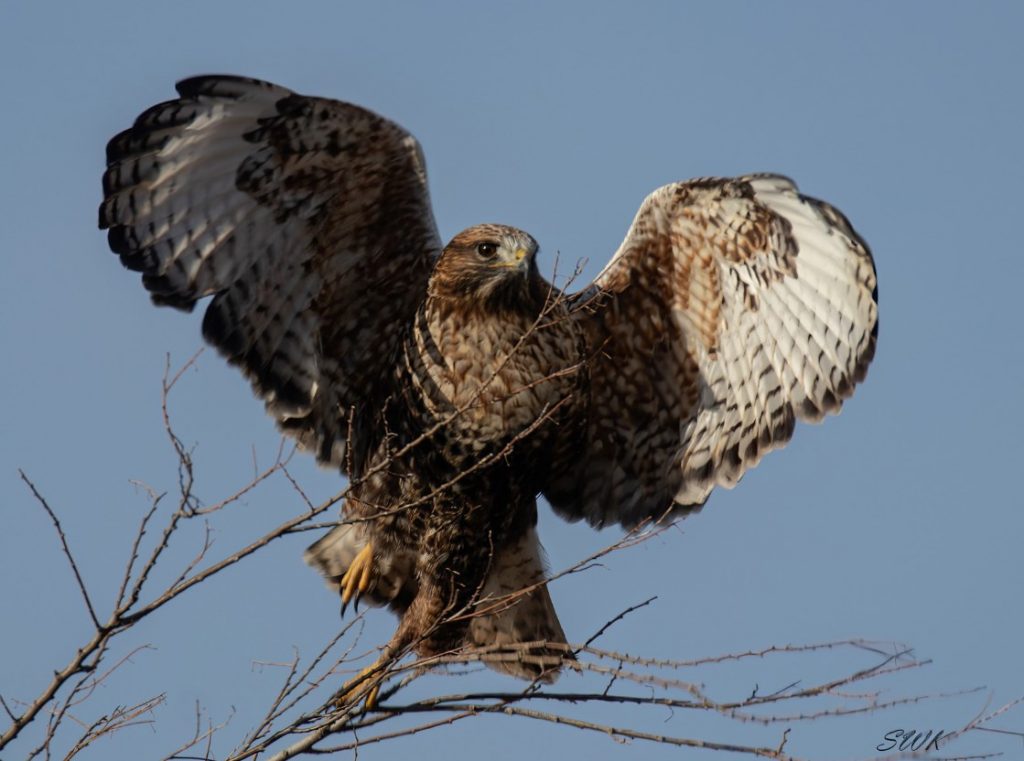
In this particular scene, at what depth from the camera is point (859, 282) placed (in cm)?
653

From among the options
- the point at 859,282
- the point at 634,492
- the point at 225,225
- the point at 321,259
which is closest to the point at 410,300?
the point at 321,259

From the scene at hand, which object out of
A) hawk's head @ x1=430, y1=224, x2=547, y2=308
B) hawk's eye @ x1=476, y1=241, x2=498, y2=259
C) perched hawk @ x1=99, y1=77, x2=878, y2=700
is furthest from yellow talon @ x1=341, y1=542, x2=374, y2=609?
hawk's eye @ x1=476, y1=241, x2=498, y2=259

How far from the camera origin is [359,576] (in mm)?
7152

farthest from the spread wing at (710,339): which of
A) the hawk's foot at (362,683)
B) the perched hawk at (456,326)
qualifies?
the hawk's foot at (362,683)

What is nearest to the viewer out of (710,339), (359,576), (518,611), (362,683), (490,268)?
(362,683)

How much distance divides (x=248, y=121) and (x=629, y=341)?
6.41ft

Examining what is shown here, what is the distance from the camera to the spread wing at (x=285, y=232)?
6.45 meters

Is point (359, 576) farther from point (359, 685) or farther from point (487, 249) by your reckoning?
point (487, 249)

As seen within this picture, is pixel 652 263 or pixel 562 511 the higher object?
pixel 652 263

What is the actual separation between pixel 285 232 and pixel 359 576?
1606 mm

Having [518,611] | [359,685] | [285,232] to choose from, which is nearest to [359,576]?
[518,611]

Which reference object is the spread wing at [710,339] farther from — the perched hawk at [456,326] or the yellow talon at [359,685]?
the yellow talon at [359,685]

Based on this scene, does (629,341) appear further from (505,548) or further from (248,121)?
(248,121)

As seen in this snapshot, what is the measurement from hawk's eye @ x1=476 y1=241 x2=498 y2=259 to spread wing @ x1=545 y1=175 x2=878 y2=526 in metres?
0.56
